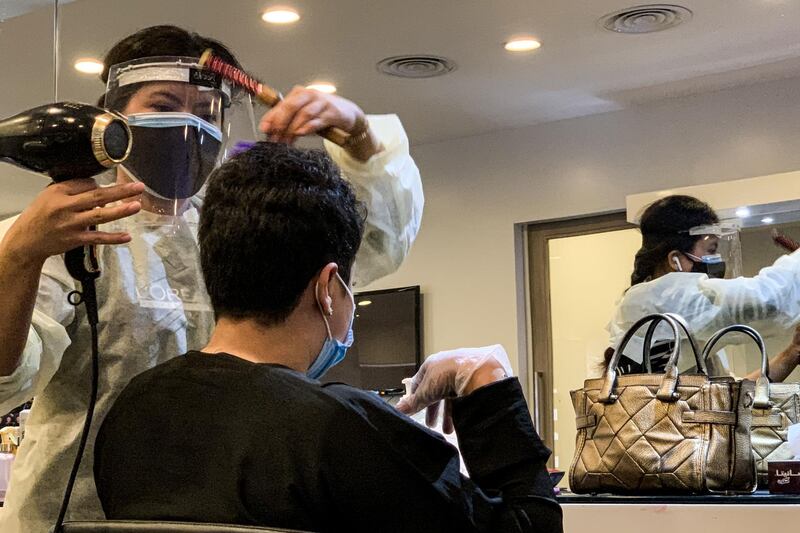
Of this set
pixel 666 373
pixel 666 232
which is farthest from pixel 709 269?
pixel 666 373

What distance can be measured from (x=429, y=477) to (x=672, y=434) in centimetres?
66

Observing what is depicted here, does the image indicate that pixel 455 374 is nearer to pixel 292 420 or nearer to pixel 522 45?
pixel 292 420

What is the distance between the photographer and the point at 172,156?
105cm

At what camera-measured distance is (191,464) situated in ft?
2.64

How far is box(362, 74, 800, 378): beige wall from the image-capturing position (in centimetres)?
417

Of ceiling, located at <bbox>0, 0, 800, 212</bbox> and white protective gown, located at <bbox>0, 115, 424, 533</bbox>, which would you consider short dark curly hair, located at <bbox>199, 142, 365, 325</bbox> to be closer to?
white protective gown, located at <bbox>0, 115, 424, 533</bbox>

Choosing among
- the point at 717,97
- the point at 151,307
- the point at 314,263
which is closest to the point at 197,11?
the point at 717,97

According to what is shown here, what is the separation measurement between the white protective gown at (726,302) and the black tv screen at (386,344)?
2338mm

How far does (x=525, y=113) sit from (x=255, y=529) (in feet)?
13.0

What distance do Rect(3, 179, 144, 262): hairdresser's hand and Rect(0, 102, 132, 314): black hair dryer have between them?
0.7 inches

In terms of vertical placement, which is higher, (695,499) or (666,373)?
(666,373)

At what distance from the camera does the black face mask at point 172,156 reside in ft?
3.38

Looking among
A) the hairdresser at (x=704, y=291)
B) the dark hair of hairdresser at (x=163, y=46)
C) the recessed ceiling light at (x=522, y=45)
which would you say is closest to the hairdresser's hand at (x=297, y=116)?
the dark hair of hairdresser at (x=163, y=46)

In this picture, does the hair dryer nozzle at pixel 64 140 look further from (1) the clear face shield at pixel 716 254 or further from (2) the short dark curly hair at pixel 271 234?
(1) the clear face shield at pixel 716 254
